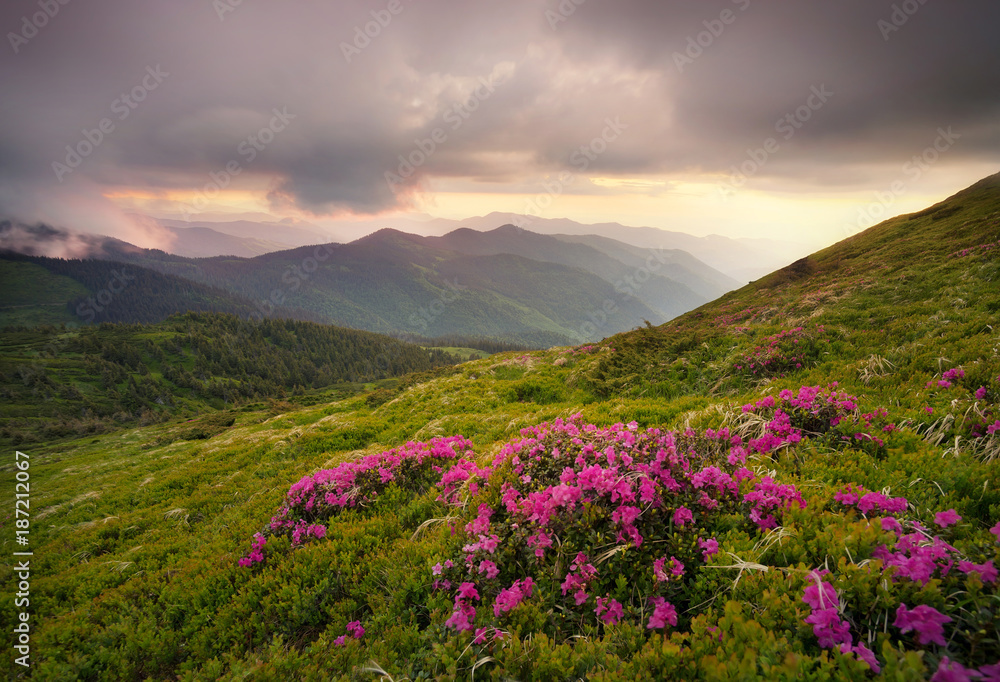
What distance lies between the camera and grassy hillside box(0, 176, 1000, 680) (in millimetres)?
3076

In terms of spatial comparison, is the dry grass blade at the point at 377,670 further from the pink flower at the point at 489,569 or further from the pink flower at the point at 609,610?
the pink flower at the point at 609,610

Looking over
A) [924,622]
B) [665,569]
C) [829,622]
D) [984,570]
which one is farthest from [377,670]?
[984,570]

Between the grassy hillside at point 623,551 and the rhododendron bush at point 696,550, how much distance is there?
28 millimetres

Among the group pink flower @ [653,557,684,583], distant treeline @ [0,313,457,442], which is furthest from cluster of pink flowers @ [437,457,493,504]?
distant treeline @ [0,313,457,442]

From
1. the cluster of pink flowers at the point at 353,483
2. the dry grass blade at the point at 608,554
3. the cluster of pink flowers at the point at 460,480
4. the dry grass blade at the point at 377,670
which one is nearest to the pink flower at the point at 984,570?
the dry grass blade at the point at 608,554

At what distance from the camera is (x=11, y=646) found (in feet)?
21.4

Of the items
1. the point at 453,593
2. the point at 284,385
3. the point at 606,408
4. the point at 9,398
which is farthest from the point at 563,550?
the point at 9,398

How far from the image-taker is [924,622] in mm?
2574

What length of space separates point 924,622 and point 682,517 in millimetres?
2014

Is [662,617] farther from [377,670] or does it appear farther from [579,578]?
[377,670]

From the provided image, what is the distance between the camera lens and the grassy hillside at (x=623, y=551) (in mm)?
3076

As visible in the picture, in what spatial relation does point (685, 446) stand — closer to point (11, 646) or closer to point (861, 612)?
point (861, 612)

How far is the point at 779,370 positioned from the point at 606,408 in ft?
18.0

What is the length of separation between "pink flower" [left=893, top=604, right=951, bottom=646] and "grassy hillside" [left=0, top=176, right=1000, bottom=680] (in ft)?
0.06
